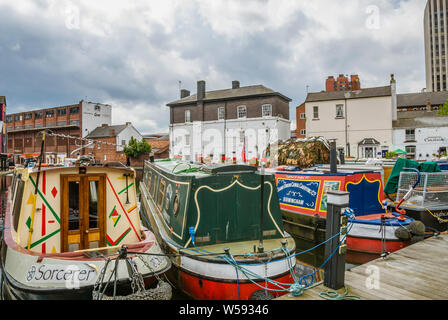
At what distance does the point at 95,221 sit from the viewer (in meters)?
5.55

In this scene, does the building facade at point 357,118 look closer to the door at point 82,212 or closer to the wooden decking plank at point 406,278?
the wooden decking plank at point 406,278

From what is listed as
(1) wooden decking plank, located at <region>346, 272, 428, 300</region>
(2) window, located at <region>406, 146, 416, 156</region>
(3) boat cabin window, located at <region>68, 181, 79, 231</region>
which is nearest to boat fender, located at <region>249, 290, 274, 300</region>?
(1) wooden decking plank, located at <region>346, 272, 428, 300</region>

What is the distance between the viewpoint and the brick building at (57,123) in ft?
161

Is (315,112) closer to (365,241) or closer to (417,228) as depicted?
(365,241)

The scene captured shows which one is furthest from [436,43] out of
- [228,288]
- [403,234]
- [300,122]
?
[228,288]

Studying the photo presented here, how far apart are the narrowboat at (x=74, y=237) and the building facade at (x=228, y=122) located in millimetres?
25698

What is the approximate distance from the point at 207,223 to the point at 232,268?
1137mm

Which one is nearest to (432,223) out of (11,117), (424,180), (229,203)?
(424,180)

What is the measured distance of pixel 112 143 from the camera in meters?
40.0

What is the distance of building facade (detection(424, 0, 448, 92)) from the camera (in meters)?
76.9

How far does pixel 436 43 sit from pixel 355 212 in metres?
93.7

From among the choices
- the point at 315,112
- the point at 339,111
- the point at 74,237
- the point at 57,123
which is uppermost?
the point at 57,123

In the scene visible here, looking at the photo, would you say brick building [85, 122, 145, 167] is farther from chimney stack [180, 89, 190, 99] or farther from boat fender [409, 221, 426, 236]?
boat fender [409, 221, 426, 236]
